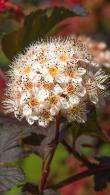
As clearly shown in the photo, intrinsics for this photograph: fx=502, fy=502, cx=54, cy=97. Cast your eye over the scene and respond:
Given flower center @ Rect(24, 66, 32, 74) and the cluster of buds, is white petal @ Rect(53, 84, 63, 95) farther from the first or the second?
the cluster of buds

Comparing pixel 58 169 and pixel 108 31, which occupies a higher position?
pixel 108 31

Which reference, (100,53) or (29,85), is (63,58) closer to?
(29,85)

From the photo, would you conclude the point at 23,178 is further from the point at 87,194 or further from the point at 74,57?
the point at 87,194

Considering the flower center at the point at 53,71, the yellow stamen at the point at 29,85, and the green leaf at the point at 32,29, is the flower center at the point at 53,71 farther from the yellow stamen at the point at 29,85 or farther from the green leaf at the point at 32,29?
the green leaf at the point at 32,29

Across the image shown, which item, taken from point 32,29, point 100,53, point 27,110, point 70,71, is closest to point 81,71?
point 70,71

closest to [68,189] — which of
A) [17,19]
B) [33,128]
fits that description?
[17,19]

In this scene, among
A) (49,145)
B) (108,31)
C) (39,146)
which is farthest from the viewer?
(108,31)
